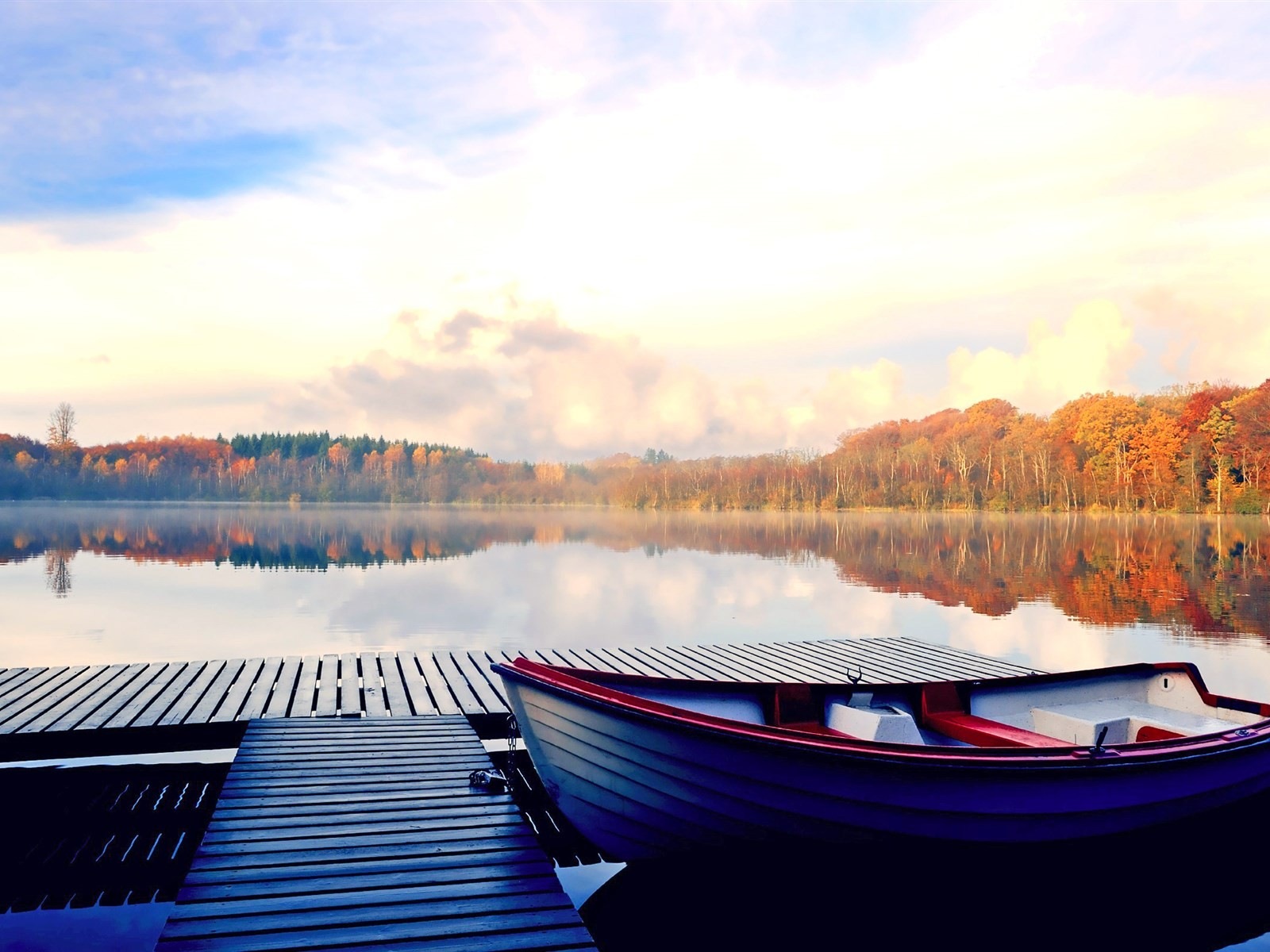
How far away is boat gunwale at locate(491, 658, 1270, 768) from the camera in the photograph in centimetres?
506

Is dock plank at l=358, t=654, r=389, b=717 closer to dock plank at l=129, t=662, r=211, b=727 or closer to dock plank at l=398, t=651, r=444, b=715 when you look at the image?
dock plank at l=398, t=651, r=444, b=715

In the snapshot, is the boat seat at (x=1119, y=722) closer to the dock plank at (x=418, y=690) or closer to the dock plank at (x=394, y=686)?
the dock plank at (x=418, y=690)

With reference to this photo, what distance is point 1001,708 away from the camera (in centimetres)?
716

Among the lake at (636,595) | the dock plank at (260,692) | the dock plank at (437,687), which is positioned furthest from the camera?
the lake at (636,595)

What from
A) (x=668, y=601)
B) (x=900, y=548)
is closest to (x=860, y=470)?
(x=900, y=548)

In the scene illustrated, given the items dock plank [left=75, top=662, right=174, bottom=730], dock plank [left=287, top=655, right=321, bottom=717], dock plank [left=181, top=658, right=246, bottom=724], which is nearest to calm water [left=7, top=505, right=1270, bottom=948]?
dock plank [left=287, top=655, right=321, bottom=717]

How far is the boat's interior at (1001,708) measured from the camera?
20.9 feet

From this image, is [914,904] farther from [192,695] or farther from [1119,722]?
[192,695]

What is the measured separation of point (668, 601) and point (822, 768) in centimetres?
1732

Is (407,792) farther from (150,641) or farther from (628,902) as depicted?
(150,641)

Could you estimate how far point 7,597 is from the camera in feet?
68.8

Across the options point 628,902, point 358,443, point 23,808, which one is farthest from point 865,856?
point 358,443

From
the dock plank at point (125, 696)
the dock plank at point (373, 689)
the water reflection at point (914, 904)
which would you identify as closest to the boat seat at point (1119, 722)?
the water reflection at point (914, 904)

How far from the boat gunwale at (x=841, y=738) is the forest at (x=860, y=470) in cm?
6348
